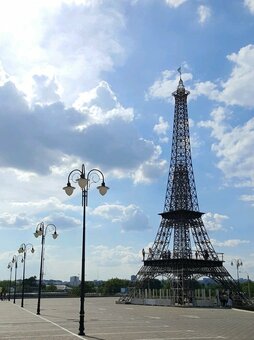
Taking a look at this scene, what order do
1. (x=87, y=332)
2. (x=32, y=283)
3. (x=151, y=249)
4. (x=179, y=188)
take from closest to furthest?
1. (x=87, y=332)
2. (x=151, y=249)
3. (x=179, y=188)
4. (x=32, y=283)

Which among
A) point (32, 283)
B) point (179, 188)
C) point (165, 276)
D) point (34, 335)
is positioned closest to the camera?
point (34, 335)

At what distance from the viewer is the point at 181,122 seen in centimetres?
9575

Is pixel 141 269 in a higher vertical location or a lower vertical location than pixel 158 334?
higher

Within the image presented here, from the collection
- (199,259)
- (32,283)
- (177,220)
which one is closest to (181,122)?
(177,220)

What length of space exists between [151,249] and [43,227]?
→ 147 ft

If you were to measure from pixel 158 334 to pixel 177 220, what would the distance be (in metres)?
61.8

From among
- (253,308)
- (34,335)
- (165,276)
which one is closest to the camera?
(34,335)

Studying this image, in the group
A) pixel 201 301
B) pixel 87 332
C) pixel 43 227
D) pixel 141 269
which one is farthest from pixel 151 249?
pixel 87 332

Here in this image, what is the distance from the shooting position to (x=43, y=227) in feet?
133

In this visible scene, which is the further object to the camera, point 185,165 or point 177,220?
point 185,165

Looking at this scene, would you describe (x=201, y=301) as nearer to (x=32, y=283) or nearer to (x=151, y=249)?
(x=151, y=249)

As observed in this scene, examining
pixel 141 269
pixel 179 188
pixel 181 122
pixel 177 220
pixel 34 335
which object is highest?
pixel 181 122

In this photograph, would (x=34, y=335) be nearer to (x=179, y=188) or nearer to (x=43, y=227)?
(x=43, y=227)

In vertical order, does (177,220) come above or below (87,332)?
above
